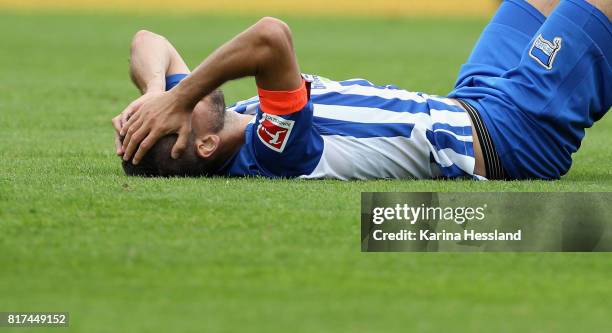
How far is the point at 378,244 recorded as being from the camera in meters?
4.28

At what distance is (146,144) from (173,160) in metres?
0.17

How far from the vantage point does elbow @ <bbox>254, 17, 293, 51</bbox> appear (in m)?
5.03

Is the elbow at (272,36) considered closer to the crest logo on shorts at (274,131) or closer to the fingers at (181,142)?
the crest logo on shorts at (274,131)

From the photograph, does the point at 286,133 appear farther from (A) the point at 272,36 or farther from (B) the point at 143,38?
(B) the point at 143,38

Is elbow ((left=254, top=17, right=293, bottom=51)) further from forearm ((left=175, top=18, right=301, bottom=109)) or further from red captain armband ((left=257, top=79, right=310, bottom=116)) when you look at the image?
red captain armband ((left=257, top=79, right=310, bottom=116))

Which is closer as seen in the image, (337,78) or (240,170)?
(240,170)

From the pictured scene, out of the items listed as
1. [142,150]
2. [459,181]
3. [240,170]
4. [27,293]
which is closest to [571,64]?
[459,181]

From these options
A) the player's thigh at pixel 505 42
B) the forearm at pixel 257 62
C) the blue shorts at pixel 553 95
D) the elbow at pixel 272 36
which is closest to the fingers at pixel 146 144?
the forearm at pixel 257 62

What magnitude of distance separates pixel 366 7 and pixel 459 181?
20.5 metres

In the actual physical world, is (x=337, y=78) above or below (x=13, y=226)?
below

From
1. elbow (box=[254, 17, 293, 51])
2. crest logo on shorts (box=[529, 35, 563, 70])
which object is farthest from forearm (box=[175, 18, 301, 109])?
crest logo on shorts (box=[529, 35, 563, 70])

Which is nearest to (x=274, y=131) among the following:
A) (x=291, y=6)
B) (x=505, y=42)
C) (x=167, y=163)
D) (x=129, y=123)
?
(x=167, y=163)

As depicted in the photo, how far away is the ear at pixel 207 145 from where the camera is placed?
5363 millimetres

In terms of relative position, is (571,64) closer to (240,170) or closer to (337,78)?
(240,170)
